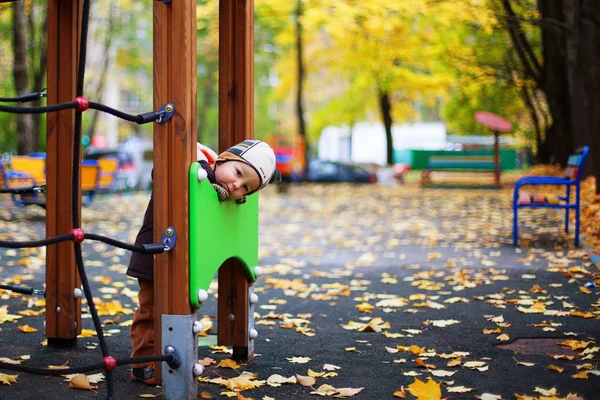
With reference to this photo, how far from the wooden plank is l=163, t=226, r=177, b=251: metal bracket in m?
0.02

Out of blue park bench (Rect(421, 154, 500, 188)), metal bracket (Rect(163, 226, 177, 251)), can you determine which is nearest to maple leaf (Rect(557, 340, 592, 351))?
metal bracket (Rect(163, 226, 177, 251))

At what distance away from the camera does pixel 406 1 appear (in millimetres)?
14398

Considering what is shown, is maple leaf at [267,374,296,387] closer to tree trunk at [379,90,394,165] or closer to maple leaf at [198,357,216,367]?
maple leaf at [198,357,216,367]

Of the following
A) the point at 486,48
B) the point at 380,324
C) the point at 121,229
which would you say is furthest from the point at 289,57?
the point at 380,324

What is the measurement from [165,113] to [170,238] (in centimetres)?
58

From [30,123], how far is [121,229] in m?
6.17

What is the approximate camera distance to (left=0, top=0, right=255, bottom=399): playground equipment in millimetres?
3631

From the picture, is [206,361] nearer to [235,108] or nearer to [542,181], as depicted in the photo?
[235,108]

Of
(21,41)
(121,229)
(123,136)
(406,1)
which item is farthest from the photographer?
(123,136)

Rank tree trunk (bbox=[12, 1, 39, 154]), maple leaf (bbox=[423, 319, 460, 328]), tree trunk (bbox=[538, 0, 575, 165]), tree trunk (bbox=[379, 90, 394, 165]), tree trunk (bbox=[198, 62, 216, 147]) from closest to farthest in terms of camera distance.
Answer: maple leaf (bbox=[423, 319, 460, 328]) < tree trunk (bbox=[12, 1, 39, 154]) < tree trunk (bbox=[538, 0, 575, 165]) < tree trunk (bbox=[379, 90, 394, 165]) < tree trunk (bbox=[198, 62, 216, 147])

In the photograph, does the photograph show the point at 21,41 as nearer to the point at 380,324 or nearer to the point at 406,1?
the point at 406,1

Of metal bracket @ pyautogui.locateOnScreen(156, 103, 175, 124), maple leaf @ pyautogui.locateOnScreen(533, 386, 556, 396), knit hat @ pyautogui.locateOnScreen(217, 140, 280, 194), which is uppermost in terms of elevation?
metal bracket @ pyautogui.locateOnScreen(156, 103, 175, 124)

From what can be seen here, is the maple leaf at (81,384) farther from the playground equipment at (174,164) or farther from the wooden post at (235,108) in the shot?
the wooden post at (235,108)

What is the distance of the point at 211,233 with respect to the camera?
3.90m
